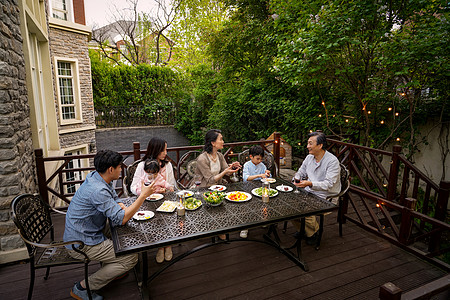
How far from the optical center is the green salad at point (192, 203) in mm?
2681

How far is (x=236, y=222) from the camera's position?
242cm

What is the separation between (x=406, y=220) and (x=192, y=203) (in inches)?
104

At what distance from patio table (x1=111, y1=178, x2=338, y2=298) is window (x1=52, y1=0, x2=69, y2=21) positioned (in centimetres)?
996

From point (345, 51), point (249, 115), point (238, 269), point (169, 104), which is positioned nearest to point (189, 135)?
point (169, 104)

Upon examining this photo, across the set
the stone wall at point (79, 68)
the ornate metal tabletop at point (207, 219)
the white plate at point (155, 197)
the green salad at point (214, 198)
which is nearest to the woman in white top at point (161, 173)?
the white plate at point (155, 197)

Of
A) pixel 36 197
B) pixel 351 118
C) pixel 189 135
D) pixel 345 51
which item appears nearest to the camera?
pixel 36 197

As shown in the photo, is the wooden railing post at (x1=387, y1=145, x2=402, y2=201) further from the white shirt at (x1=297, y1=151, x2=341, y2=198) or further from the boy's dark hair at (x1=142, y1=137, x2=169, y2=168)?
the boy's dark hair at (x1=142, y1=137, x2=169, y2=168)

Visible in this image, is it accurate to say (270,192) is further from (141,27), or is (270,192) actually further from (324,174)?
(141,27)

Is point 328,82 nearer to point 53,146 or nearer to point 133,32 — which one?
point 53,146

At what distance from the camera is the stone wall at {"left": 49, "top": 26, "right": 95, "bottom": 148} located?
30.5 feet

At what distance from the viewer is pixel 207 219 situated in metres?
2.48

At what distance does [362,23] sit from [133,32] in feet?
57.7

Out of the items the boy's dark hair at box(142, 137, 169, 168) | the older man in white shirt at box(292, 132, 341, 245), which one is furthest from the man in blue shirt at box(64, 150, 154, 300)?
the older man in white shirt at box(292, 132, 341, 245)

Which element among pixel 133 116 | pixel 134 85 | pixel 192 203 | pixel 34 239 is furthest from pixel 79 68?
pixel 192 203
